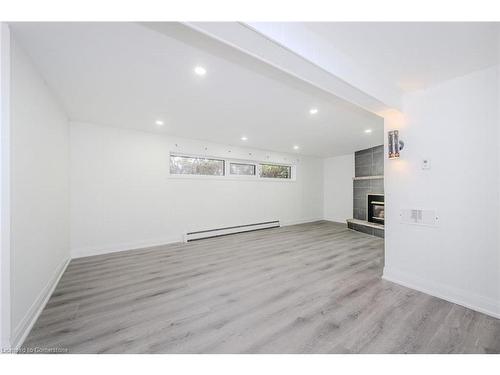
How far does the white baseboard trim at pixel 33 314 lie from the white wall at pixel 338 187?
23.3 feet

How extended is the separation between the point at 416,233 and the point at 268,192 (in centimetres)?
394

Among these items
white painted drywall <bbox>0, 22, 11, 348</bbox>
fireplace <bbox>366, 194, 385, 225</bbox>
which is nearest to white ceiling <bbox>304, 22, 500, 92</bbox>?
white painted drywall <bbox>0, 22, 11, 348</bbox>

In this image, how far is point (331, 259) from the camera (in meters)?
3.28

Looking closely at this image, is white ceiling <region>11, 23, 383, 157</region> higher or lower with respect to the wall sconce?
higher

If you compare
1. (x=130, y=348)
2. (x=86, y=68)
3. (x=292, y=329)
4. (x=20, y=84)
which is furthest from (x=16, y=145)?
(x=292, y=329)

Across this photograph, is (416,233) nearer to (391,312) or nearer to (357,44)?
(391,312)

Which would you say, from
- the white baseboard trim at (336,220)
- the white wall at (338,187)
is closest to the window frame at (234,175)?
the white wall at (338,187)

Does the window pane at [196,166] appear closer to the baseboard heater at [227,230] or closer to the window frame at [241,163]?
the window frame at [241,163]

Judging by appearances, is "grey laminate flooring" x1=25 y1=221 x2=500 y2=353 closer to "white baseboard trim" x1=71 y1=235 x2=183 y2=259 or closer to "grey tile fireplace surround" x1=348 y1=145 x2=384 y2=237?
"white baseboard trim" x1=71 y1=235 x2=183 y2=259

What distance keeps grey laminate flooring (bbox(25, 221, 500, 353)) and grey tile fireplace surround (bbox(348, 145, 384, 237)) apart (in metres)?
3.02

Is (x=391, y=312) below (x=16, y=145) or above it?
below

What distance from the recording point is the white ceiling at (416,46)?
1.39m

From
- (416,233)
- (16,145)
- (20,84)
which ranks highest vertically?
(20,84)

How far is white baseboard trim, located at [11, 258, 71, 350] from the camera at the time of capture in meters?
1.44
